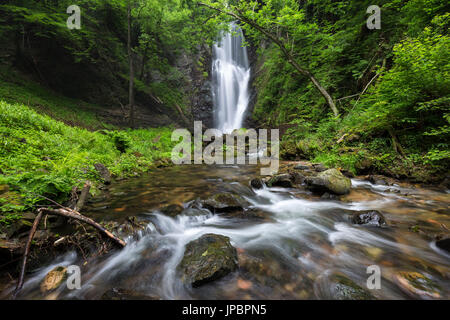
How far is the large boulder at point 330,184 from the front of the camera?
4001 millimetres

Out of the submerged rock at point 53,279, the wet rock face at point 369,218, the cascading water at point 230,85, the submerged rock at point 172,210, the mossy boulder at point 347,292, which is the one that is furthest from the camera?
the cascading water at point 230,85

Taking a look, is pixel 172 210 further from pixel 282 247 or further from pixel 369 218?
pixel 369 218

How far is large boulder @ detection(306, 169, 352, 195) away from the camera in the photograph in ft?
13.1

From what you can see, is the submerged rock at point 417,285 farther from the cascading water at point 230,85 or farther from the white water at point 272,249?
the cascading water at point 230,85

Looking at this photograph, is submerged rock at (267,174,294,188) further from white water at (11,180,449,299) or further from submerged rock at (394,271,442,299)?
submerged rock at (394,271,442,299)

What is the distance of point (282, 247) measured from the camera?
251cm

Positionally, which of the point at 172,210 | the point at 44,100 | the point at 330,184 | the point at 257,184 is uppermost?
the point at 44,100

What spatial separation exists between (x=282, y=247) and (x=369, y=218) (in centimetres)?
160

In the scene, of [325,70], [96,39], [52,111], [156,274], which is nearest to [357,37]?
[325,70]

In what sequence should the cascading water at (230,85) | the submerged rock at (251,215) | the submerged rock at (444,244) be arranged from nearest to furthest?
the submerged rock at (444,244)
the submerged rock at (251,215)
the cascading water at (230,85)

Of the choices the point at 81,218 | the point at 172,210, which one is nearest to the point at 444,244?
the point at 172,210

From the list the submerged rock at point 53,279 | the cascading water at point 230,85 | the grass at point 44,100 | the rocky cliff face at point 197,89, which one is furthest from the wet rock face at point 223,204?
the rocky cliff face at point 197,89

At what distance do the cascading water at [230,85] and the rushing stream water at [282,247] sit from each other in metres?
18.0

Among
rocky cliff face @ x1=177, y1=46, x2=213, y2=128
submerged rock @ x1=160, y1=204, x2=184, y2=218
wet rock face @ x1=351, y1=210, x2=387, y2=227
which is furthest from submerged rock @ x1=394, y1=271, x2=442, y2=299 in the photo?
rocky cliff face @ x1=177, y1=46, x2=213, y2=128
